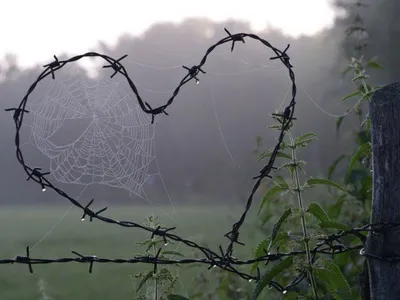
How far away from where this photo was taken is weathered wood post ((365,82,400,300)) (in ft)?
3.16

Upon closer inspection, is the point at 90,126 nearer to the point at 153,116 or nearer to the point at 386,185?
the point at 153,116

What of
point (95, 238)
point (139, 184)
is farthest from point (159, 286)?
point (95, 238)

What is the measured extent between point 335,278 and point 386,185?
232 mm

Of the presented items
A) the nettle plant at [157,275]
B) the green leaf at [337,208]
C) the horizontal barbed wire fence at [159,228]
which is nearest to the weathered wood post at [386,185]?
the horizontal barbed wire fence at [159,228]

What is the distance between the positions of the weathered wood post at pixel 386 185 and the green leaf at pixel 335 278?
10 centimetres

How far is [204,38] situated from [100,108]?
1.93 ft

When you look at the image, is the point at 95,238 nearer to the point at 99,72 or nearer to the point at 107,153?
the point at 107,153

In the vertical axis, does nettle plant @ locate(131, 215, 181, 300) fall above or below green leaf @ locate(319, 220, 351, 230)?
below

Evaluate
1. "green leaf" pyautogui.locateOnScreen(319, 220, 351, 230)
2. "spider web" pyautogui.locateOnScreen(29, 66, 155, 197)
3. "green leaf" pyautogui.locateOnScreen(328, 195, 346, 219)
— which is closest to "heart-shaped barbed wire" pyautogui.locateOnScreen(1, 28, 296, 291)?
"green leaf" pyautogui.locateOnScreen(319, 220, 351, 230)

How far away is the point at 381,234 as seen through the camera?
982 millimetres

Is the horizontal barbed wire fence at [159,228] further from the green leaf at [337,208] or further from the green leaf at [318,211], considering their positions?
the green leaf at [337,208]

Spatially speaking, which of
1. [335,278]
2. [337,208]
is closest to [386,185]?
[335,278]

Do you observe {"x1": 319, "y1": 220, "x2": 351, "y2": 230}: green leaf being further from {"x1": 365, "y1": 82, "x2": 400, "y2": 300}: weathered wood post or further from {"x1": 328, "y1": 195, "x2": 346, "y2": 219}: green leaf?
{"x1": 328, "y1": 195, "x2": 346, "y2": 219}: green leaf

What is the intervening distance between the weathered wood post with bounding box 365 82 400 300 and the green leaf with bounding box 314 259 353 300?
0.10 metres
